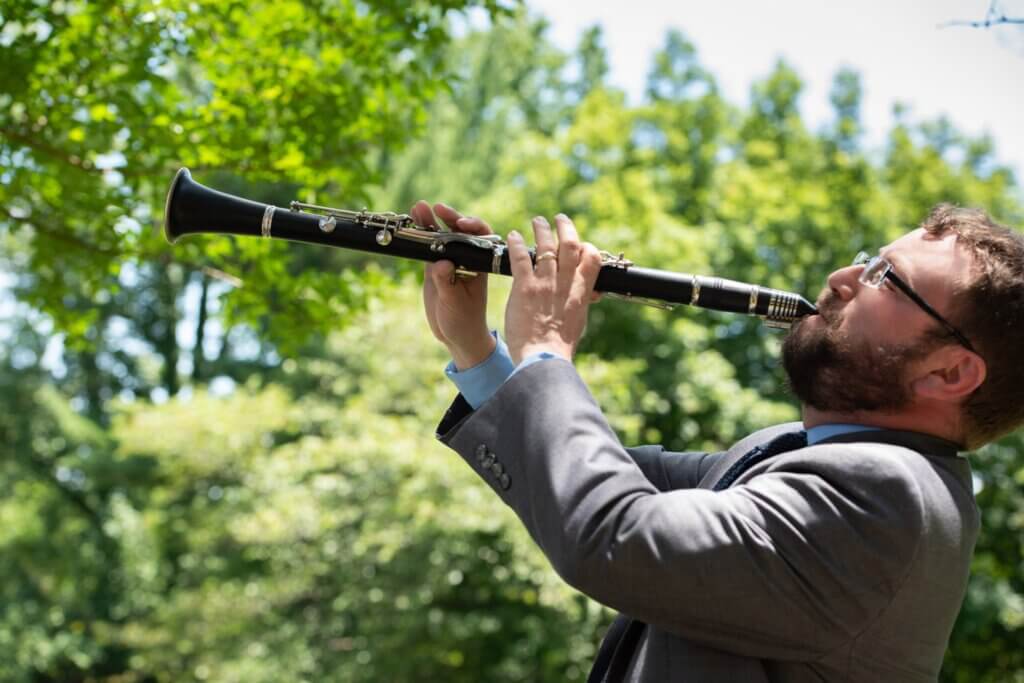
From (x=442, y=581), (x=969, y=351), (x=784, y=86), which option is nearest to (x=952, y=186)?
(x=784, y=86)

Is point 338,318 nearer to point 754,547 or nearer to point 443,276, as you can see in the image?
point 443,276

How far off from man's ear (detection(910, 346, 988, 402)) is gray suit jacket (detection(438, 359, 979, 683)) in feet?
0.48

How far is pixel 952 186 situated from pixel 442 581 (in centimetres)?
1167

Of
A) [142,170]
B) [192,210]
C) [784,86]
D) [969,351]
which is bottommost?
[969,351]

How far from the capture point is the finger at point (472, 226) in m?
2.19

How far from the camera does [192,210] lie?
7.72 feet

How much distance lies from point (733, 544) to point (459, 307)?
2.72 feet

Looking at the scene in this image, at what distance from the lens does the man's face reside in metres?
1.84

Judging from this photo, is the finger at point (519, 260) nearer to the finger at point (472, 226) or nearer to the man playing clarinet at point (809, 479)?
the man playing clarinet at point (809, 479)

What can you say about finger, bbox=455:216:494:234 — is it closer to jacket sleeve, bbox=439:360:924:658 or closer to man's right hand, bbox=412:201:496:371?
man's right hand, bbox=412:201:496:371

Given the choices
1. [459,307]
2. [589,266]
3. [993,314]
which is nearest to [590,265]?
[589,266]

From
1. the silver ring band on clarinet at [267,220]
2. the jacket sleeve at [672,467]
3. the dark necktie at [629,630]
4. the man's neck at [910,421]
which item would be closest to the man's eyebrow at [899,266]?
the man's neck at [910,421]

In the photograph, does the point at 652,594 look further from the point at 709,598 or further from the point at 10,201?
the point at 10,201

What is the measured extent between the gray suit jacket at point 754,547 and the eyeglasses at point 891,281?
0.23 metres
